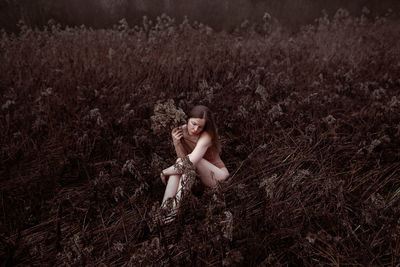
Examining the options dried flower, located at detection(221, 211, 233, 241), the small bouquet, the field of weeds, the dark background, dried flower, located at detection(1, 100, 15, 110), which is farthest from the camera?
the dark background

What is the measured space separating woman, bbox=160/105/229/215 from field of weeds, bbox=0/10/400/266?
0.32ft

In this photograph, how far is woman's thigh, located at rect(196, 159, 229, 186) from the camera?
194cm

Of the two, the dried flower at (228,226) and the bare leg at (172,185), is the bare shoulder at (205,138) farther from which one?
the dried flower at (228,226)

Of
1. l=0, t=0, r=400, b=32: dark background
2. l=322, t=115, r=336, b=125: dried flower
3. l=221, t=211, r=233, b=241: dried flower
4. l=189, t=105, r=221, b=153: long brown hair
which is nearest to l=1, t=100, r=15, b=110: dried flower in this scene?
l=189, t=105, r=221, b=153: long brown hair

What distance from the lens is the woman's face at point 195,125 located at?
1.88 metres

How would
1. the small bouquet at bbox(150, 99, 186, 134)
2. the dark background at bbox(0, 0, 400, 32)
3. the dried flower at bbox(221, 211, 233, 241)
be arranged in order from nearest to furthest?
the dried flower at bbox(221, 211, 233, 241) → the small bouquet at bbox(150, 99, 186, 134) → the dark background at bbox(0, 0, 400, 32)

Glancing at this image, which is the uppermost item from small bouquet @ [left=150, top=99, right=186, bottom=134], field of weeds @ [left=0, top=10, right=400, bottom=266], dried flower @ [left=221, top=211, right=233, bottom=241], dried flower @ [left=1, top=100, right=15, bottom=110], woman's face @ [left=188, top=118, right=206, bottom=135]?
small bouquet @ [left=150, top=99, right=186, bottom=134]

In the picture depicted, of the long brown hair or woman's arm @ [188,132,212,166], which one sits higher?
the long brown hair

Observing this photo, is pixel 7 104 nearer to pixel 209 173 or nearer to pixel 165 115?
pixel 165 115

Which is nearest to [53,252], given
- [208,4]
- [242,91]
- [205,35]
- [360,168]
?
[360,168]

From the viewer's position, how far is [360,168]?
214 cm

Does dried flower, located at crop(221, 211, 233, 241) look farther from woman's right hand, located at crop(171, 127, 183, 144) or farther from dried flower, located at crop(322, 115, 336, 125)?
dried flower, located at crop(322, 115, 336, 125)

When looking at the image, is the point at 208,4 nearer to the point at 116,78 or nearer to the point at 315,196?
the point at 116,78

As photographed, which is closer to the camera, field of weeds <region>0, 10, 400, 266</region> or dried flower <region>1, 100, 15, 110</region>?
field of weeds <region>0, 10, 400, 266</region>
